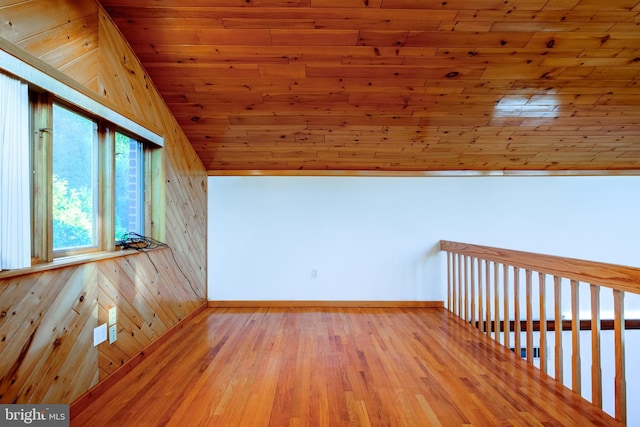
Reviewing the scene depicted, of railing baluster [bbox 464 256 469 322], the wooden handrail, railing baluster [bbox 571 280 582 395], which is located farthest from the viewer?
railing baluster [bbox 464 256 469 322]

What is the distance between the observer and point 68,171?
189 centimetres

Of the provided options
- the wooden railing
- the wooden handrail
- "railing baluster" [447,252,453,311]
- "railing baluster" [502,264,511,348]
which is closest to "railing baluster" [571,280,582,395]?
the wooden railing

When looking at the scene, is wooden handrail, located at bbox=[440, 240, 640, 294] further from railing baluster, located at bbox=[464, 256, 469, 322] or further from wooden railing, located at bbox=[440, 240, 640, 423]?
railing baluster, located at bbox=[464, 256, 469, 322]

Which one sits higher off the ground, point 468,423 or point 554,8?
point 554,8

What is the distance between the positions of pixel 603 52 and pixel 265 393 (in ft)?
11.2

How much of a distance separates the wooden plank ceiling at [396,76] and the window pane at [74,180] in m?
0.81

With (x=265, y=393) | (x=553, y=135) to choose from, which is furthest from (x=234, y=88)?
(x=553, y=135)

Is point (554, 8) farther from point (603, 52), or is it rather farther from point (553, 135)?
point (553, 135)

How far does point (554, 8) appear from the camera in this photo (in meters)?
2.06

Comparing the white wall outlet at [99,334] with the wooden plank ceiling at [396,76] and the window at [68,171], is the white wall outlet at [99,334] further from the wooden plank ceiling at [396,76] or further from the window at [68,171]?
the wooden plank ceiling at [396,76]

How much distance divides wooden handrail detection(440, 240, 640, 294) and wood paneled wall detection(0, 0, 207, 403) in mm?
2886

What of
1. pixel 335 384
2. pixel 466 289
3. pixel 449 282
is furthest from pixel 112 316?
pixel 449 282

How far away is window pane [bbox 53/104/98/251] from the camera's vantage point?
1807 mm

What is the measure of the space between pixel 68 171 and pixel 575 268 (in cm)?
310
